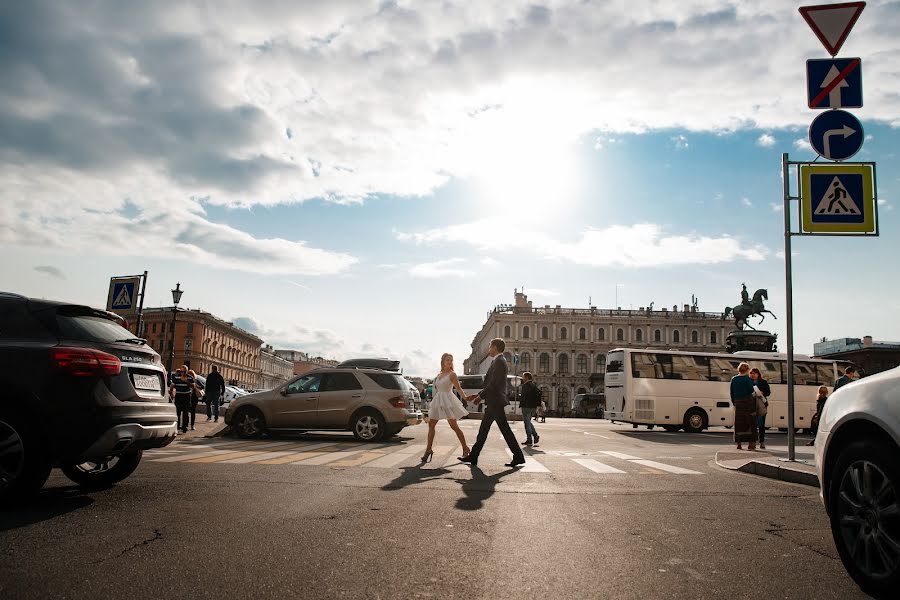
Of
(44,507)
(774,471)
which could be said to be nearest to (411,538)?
(44,507)

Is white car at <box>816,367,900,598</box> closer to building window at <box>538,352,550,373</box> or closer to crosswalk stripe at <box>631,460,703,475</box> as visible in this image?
crosswalk stripe at <box>631,460,703,475</box>

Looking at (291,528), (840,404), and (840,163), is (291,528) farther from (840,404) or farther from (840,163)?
(840,163)

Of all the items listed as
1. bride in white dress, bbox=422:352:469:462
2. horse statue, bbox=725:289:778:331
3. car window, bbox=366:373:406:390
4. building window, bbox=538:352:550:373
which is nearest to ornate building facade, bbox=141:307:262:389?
building window, bbox=538:352:550:373

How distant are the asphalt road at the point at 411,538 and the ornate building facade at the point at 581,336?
100 metres

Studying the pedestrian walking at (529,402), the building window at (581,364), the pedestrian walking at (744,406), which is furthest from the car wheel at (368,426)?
the building window at (581,364)

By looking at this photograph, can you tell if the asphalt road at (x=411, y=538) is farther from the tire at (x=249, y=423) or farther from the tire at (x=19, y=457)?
the tire at (x=249, y=423)

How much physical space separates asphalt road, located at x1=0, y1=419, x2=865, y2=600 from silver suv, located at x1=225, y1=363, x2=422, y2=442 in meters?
6.28

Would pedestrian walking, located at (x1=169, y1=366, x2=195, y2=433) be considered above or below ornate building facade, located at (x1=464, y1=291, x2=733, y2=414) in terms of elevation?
below

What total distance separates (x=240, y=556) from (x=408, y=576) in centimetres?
107

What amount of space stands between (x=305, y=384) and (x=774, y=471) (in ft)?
31.4

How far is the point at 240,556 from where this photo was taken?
4.07 meters

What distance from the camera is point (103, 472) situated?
675 cm

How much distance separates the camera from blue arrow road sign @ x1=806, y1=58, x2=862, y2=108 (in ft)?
33.5

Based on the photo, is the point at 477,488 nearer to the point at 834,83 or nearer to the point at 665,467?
the point at 665,467
